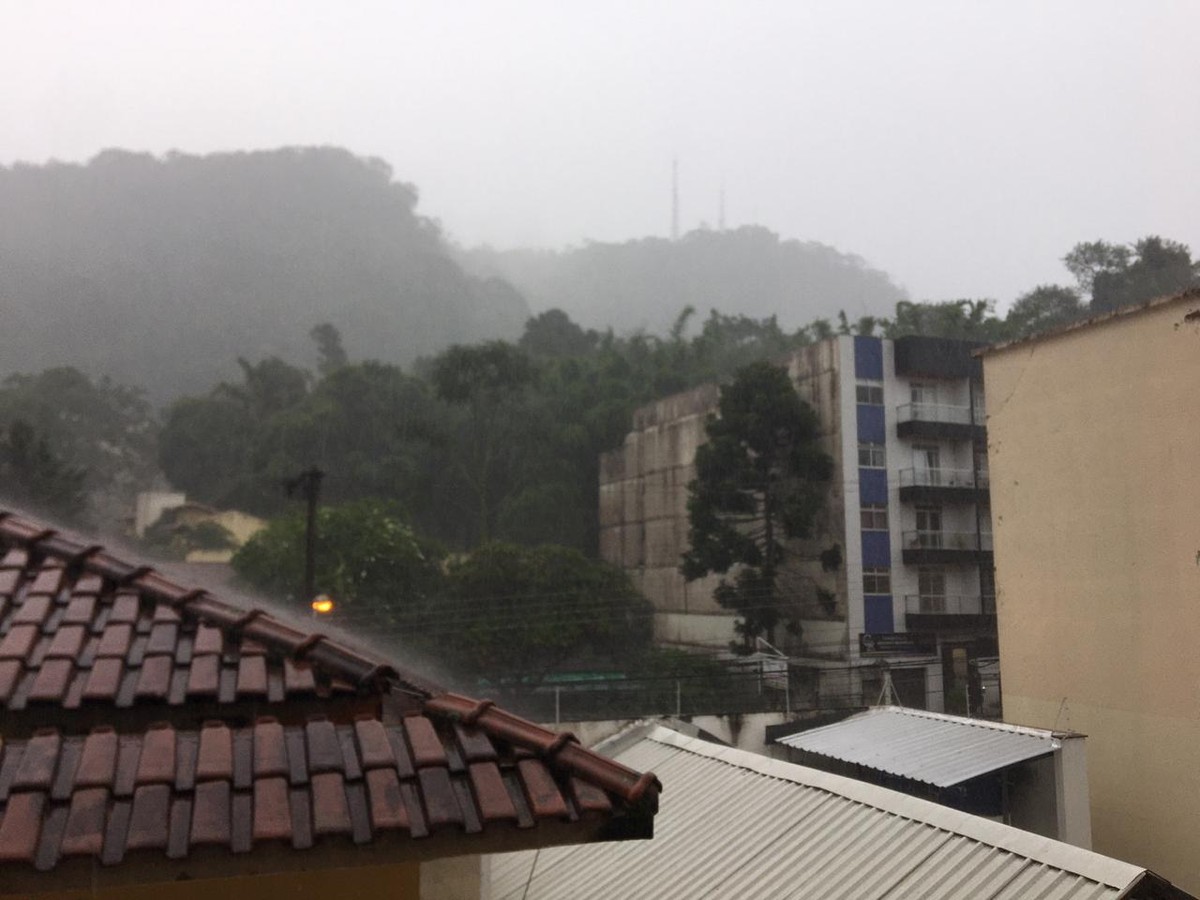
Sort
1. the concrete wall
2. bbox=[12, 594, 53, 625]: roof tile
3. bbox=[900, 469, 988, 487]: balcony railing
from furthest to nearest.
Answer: the concrete wall, bbox=[900, 469, 988, 487]: balcony railing, bbox=[12, 594, 53, 625]: roof tile

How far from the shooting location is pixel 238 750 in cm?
265

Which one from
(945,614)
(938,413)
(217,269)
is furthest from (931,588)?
(217,269)

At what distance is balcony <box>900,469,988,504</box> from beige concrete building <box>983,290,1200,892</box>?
15278mm

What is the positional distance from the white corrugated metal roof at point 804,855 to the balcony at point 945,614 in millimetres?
22476

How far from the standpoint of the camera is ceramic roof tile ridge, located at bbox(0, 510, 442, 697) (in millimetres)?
2986

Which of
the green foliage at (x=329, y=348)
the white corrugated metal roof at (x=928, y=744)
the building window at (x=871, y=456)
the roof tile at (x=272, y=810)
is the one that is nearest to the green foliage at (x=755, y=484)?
the building window at (x=871, y=456)

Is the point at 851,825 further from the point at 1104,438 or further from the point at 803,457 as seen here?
the point at 803,457

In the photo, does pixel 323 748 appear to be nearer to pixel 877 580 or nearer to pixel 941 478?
pixel 877 580

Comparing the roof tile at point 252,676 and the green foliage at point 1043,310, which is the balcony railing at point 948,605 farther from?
the roof tile at point 252,676

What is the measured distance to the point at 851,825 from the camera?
6.35 meters

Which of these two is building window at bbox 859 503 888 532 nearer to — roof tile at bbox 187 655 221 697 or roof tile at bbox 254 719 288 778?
roof tile at bbox 187 655 221 697

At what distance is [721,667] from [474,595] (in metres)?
6.73

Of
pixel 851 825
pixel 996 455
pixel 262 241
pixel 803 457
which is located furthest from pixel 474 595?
pixel 262 241

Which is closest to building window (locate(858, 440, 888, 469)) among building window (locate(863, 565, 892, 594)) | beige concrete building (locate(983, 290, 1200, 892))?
building window (locate(863, 565, 892, 594))
